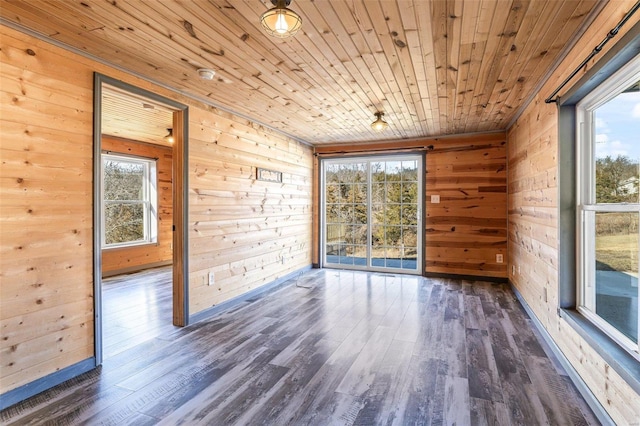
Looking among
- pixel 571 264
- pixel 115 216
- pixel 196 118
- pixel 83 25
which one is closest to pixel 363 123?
pixel 196 118

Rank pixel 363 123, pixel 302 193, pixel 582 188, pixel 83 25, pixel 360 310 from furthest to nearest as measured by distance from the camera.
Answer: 1. pixel 302 193
2. pixel 363 123
3. pixel 360 310
4. pixel 582 188
5. pixel 83 25

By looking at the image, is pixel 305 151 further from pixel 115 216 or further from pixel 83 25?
pixel 83 25

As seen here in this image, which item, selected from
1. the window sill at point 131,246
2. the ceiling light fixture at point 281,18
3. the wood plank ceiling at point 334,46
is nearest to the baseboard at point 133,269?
the window sill at point 131,246

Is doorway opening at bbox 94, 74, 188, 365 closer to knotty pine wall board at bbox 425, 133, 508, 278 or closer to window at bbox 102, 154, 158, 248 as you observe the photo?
window at bbox 102, 154, 158, 248

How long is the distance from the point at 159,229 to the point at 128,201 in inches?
30.7

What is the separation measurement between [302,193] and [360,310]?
2689 millimetres

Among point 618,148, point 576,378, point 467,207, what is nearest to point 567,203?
point 618,148

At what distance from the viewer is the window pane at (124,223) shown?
19.2 ft

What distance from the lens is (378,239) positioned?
5992mm

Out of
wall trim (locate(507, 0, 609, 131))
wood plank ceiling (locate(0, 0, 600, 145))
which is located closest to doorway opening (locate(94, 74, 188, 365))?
wood plank ceiling (locate(0, 0, 600, 145))

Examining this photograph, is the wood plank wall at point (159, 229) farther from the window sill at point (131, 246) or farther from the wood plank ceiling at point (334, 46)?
the wood plank ceiling at point (334, 46)

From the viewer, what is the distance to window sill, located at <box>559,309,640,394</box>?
1.62 m

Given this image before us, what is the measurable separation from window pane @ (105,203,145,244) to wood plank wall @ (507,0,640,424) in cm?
646

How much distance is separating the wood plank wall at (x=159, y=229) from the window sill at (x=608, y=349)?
20.8 feet
